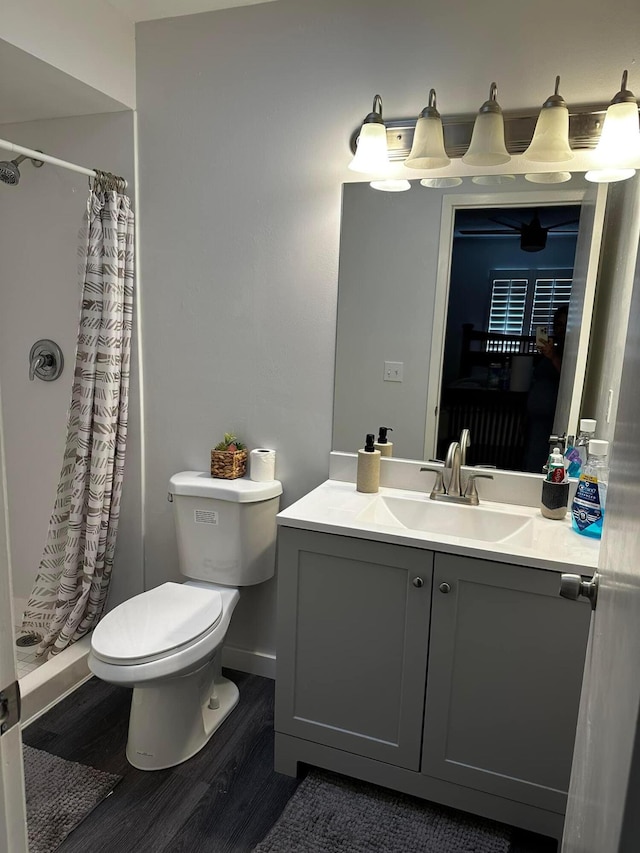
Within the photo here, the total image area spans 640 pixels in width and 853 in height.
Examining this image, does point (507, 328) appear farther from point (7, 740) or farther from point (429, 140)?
point (7, 740)

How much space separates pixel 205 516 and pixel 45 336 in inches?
42.4

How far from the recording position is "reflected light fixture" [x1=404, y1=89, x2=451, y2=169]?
179cm

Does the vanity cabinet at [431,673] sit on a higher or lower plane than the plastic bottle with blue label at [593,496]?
lower

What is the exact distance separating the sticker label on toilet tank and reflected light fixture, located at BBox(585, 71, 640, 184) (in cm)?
168

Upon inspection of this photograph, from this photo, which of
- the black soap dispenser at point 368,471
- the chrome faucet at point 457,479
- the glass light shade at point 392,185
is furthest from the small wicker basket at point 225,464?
the glass light shade at point 392,185

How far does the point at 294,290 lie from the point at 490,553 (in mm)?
1153

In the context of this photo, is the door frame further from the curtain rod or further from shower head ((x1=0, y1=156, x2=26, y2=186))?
shower head ((x1=0, y1=156, x2=26, y2=186))

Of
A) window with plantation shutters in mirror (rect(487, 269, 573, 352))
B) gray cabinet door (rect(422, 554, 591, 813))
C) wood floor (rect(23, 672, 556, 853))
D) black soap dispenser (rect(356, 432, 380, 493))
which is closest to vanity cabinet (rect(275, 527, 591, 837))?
gray cabinet door (rect(422, 554, 591, 813))

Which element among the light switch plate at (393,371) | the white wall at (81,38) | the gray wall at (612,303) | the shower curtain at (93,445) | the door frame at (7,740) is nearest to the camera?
the door frame at (7,740)

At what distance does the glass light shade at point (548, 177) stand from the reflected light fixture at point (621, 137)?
101 millimetres

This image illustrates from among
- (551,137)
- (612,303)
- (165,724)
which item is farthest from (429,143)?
(165,724)

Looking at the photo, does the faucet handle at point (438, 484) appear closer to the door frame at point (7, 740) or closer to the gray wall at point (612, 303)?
the gray wall at point (612, 303)

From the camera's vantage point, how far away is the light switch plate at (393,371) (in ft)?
6.79

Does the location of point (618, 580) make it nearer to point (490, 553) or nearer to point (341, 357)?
point (490, 553)
